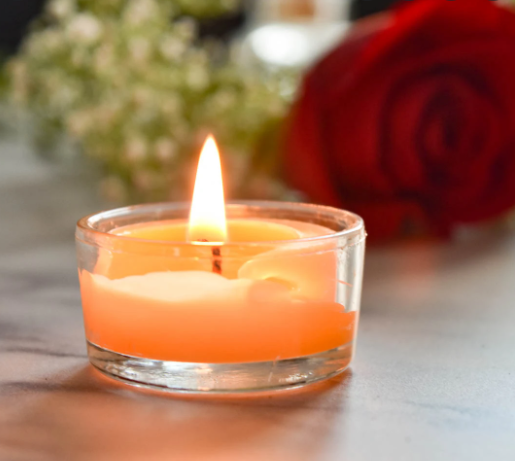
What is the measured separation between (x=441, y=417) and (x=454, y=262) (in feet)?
1.44

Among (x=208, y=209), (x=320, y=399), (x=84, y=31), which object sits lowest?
(x=320, y=399)

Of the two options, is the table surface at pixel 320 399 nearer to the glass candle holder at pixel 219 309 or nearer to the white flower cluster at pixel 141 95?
the glass candle holder at pixel 219 309

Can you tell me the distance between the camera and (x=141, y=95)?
997 mm

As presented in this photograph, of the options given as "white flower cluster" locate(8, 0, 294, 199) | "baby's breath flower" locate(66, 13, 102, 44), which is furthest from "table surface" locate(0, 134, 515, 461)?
"baby's breath flower" locate(66, 13, 102, 44)

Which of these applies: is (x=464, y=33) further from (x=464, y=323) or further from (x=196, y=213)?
(x=196, y=213)

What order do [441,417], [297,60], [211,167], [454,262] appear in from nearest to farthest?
[441,417]
[211,167]
[454,262]
[297,60]

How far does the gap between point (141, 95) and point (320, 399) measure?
0.63 m

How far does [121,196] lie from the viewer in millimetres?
1081

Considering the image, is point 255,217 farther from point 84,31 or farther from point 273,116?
point 84,31

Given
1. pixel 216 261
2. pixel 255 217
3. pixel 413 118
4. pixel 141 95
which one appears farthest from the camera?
pixel 141 95

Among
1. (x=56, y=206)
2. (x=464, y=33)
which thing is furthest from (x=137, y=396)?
(x=56, y=206)

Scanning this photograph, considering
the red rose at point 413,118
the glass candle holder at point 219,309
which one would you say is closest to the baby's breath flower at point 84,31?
the red rose at point 413,118

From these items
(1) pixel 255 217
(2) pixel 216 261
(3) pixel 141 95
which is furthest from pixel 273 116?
(2) pixel 216 261

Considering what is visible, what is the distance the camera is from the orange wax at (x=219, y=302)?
0.45 m
